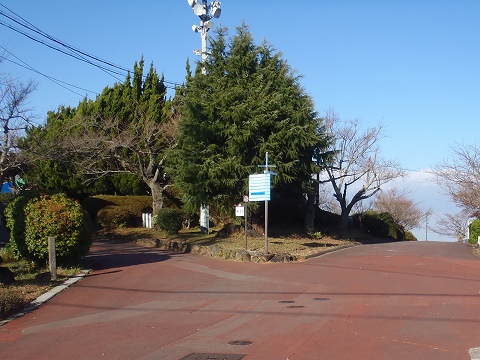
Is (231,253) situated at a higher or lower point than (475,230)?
lower

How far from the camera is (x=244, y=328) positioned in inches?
411

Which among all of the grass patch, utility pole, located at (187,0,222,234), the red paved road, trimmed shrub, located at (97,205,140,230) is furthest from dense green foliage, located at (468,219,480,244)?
Answer: the grass patch

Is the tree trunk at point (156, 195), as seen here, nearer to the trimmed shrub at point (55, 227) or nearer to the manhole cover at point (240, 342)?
the trimmed shrub at point (55, 227)

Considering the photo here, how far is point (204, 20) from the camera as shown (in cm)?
2980

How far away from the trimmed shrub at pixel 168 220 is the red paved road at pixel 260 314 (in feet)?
31.9

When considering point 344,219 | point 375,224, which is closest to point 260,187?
point 344,219

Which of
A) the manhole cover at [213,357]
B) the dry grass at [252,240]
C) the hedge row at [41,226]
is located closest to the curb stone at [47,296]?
the hedge row at [41,226]

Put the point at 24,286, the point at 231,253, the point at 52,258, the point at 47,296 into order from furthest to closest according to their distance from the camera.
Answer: the point at 231,253 < the point at 52,258 < the point at 24,286 < the point at 47,296

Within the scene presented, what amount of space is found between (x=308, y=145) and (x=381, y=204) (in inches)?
1553

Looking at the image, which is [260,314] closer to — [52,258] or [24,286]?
[24,286]

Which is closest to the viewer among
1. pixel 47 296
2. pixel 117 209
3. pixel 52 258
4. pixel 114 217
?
pixel 47 296

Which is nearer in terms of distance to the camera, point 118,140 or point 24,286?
point 24,286

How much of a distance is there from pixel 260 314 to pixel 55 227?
26.9 ft

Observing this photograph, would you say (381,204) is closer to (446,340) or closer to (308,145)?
(308,145)
